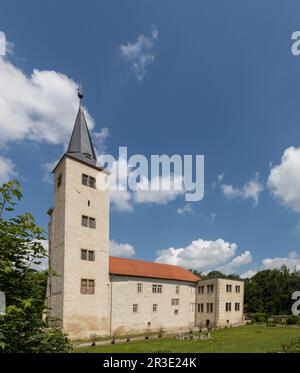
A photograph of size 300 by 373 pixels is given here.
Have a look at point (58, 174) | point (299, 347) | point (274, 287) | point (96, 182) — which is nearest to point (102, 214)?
point (96, 182)

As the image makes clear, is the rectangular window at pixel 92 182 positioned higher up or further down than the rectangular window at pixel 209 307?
higher up

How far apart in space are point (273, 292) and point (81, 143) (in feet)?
202

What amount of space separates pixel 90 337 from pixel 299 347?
24.1 m

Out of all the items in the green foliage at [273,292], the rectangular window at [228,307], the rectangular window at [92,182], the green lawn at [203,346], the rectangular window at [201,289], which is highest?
the rectangular window at [92,182]

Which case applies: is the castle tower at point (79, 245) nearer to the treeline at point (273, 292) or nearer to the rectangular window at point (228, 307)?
the rectangular window at point (228, 307)

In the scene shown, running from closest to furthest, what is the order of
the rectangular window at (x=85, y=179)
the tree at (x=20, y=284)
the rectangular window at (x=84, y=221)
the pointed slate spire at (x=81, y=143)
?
the tree at (x=20, y=284) < the rectangular window at (x=84, y=221) < the rectangular window at (x=85, y=179) < the pointed slate spire at (x=81, y=143)

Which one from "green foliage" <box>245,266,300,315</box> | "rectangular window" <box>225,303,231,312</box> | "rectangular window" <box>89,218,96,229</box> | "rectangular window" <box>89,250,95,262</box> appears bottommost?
"green foliage" <box>245,266,300,315</box>

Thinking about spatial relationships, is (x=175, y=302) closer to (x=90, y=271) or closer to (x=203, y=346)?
(x=90, y=271)

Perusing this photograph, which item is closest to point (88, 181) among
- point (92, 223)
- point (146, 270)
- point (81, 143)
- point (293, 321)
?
point (92, 223)

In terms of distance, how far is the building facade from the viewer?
30.9 m

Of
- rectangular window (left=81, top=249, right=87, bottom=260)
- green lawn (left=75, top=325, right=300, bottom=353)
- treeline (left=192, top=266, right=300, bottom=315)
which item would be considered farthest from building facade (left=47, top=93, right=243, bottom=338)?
treeline (left=192, top=266, right=300, bottom=315)

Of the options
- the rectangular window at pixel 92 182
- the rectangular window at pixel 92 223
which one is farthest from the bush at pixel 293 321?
the rectangular window at pixel 92 182

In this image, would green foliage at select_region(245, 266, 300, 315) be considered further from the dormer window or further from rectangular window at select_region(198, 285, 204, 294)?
the dormer window

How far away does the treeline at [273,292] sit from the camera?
69250 millimetres
